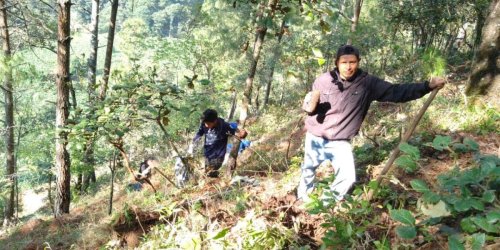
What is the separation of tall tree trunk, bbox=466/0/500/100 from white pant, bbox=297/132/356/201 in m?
2.84

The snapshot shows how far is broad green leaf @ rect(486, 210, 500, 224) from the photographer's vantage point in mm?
1732

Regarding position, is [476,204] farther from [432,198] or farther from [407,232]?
[407,232]

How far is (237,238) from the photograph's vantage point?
9.24 ft

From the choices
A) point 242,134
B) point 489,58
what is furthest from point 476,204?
point 489,58

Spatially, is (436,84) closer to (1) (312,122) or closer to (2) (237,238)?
(1) (312,122)

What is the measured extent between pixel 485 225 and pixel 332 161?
1.92 meters

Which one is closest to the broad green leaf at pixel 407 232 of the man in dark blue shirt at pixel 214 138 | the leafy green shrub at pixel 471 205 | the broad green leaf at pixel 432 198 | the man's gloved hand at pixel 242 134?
the leafy green shrub at pixel 471 205

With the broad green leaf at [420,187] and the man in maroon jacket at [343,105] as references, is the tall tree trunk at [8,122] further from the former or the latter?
the broad green leaf at [420,187]

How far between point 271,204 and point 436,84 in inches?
61.0

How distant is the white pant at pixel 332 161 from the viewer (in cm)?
335

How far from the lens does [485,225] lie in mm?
1751

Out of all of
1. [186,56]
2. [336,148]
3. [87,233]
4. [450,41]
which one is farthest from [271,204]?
[186,56]

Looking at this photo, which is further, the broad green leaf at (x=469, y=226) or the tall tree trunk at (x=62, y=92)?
the tall tree trunk at (x=62, y=92)

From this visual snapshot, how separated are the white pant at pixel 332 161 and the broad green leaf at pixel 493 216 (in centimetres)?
144
